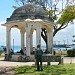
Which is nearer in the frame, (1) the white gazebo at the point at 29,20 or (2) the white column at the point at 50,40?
(1) the white gazebo at the point at 29,20

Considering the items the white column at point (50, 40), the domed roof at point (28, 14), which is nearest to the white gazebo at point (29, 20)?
the domed roof at point (28, 14)

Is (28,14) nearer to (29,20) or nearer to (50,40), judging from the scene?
(29,20)

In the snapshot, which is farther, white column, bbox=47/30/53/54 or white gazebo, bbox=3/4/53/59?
white column, bbox=47/30/53/54

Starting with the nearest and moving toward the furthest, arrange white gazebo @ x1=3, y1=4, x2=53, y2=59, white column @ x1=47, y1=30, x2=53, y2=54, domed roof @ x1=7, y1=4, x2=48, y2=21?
white gazebo @ x1=3, y1=4, x2=53, y2=59
domed roof @ x1=7, y1=4, x2=48, y2=21
white column @ x1=47, y1=30, x2=53, y2=54

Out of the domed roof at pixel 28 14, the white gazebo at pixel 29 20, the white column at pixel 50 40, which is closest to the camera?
the white gazebo at pixel 29 20

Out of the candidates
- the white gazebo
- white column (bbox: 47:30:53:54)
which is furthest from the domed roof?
white column (bbox: 47:30:53:54)

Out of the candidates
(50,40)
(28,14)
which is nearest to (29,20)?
(28,14)

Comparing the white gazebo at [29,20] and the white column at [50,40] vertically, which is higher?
the white gazebo at [29,20]

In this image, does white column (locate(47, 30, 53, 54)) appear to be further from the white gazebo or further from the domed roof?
the domed roof

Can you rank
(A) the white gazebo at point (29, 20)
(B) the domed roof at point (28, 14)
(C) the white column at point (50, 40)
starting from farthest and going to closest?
(C) the white column at point (50, 40), (B) the domed roof at point (28, 14), (A) the white gazebo at point (29, 20)

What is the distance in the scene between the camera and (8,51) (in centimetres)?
3122

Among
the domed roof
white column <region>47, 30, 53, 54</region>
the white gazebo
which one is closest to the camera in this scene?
the white gazebo

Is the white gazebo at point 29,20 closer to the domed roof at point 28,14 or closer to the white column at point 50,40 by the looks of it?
the domed roof at point 28,14

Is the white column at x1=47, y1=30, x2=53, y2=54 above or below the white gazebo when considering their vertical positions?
below
